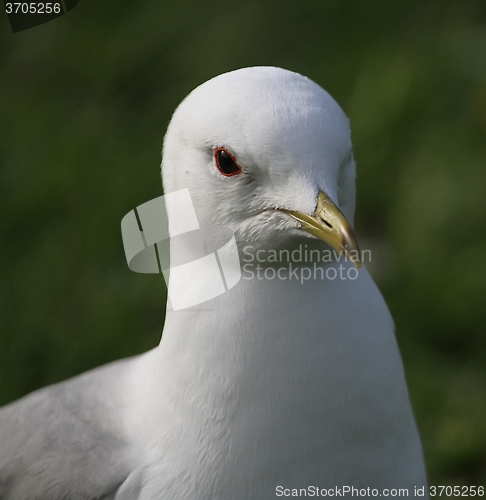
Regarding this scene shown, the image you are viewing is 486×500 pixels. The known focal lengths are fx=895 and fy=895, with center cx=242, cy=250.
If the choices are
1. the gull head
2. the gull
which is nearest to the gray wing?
the gull

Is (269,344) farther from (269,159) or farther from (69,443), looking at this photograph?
(69,443)

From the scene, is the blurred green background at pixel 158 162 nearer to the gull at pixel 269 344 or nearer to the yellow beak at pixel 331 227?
the gull at pixel 269 344

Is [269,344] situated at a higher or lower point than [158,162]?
higher

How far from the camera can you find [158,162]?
3.48 metres

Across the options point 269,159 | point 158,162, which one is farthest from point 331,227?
point 158,162

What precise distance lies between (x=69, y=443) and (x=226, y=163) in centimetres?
75

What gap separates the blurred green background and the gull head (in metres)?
1.45

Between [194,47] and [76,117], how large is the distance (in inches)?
23.0

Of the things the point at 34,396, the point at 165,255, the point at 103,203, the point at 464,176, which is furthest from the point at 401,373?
the point at 103,203

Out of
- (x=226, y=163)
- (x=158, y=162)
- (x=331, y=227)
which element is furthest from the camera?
(x=158, y=162)

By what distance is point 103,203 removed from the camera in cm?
343

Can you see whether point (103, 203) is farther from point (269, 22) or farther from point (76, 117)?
point (269, 22)

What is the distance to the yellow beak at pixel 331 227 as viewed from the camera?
4.76ft

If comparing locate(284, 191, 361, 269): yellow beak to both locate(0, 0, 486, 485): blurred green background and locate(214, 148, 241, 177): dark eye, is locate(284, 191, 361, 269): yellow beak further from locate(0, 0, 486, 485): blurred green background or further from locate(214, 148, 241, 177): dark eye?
locate(0, 0, 486, 485): blurred green background
